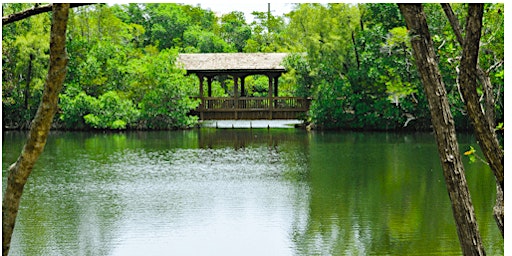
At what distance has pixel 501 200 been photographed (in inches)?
177

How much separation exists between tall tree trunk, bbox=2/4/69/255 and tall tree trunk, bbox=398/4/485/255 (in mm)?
1716

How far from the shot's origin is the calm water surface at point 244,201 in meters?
8.46

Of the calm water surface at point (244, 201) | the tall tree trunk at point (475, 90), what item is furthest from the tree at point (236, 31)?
the tall tree trunk at point (475, 90)

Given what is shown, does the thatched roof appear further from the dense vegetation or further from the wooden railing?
the wooden railing

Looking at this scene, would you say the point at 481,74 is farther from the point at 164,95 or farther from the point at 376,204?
the point at 164,95

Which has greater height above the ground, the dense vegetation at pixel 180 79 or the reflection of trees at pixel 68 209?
the dense vegetation at pixel 180 79

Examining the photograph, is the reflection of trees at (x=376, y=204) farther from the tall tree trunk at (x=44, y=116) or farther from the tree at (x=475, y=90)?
the tall tree trunk at (x=44, y=116)

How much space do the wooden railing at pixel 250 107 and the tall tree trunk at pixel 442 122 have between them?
22.8 meters

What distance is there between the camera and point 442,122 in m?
3.72

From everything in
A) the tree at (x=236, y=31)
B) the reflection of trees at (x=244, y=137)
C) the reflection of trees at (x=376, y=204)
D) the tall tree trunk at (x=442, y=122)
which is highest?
the tree at (x=236, y=31)

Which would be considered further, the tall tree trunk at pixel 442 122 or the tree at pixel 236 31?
the tree at pixel 236 31

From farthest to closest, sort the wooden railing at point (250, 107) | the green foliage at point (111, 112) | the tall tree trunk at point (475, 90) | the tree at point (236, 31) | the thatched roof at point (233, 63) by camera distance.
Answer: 1. the tree at point (236, 31)
2. the wooden railing at point (250, 107)
3. the thatched roof at point (233, 63)
4. the green foliage at point (111, 112)
5. the tall tree trunk at point (475, 90)

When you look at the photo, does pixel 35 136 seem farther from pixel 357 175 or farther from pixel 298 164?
pixel 298 164

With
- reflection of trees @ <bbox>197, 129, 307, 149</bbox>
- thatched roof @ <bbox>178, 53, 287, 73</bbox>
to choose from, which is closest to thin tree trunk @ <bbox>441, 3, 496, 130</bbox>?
reflection of trees @ <bbox>197, 129, 307, 149</bbox>
